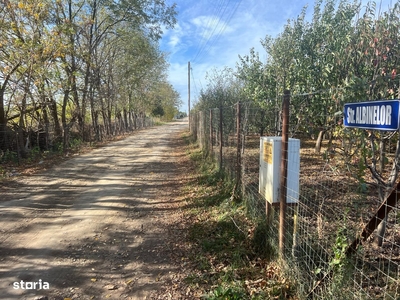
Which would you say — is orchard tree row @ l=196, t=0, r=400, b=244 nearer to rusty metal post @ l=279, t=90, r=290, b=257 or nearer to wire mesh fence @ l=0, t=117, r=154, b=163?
rusty metal post @ l=279, t=90, r=290, b=257

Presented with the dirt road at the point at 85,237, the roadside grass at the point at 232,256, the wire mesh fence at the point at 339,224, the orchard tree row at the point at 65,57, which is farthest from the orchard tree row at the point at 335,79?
the orchard tree row at the point at 65,57

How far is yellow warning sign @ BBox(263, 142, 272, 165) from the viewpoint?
10.6ft

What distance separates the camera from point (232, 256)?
3578 millimetres

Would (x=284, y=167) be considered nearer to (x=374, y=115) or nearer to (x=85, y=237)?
(x=374, y=115)

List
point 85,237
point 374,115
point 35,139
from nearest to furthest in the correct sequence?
point 374,115, point 85,237, point 35,139

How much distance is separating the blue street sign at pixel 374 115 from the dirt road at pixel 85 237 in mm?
2670

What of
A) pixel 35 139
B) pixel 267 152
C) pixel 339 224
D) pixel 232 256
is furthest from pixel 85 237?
pixel 35 139

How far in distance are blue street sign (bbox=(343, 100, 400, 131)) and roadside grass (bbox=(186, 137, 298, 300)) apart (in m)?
1.86

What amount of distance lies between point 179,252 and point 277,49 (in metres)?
7.75

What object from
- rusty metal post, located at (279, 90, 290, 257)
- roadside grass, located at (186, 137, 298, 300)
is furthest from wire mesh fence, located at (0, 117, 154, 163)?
rusty metal post, located at (279, 90, 290, 257)

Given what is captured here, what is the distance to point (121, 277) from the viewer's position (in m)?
3.26

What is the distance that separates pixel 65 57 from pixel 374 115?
1546cm

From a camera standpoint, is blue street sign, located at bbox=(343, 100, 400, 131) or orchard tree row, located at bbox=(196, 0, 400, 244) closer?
blue street sign, located at bbox=(343, 100, 400, 131)

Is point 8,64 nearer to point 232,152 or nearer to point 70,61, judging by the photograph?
point 70,61
